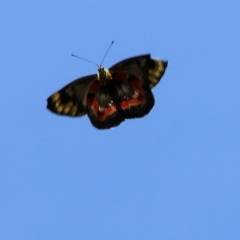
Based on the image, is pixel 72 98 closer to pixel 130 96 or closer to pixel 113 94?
pixel 113 94

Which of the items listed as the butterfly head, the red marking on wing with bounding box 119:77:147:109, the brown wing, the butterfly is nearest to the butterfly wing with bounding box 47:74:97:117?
the butterfly

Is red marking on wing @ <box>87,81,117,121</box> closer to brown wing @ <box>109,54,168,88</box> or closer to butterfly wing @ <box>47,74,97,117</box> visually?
butterfly wing @ <box>47,74,97,117</box>

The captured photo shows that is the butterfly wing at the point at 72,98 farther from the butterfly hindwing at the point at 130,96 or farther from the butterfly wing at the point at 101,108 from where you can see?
the butterfly hindwing at the point at 130,96

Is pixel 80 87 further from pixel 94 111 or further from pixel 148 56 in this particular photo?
pixel 148 56

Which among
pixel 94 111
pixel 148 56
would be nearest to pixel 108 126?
pixel 94 111

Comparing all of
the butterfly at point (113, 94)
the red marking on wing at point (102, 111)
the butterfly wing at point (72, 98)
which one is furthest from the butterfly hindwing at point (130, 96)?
the butterfly wing at point (72, 98)
